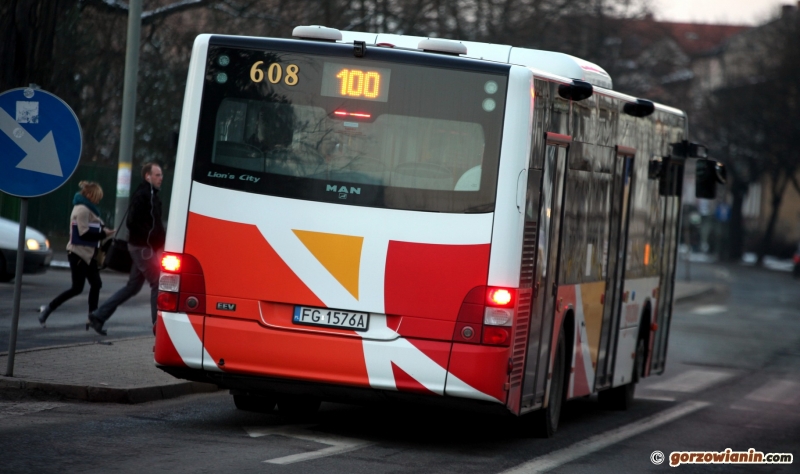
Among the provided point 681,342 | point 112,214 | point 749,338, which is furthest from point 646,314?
point 112,214

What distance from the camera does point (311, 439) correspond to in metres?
8.84

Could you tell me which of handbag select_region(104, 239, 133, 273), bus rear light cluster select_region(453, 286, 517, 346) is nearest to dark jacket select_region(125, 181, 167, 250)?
handbag select_region(104, 239, 133, 273)

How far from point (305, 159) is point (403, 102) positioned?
0.74m

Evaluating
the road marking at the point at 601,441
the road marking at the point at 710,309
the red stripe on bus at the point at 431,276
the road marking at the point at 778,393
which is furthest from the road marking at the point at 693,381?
the road marking at the point at 710,309

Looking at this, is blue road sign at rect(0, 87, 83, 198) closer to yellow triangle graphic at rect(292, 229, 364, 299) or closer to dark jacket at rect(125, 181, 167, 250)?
yellow triangle graphic at rect(292, 229, 364, 299)

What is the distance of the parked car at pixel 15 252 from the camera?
20.3 m

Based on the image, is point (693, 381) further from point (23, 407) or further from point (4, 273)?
point (4, 273)

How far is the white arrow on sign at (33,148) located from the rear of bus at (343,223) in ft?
6.71

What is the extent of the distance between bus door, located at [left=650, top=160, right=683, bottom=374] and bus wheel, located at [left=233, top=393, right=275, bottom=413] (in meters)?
5.39

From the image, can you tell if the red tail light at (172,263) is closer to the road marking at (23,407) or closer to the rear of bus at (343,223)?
the rear of bus at (343,223)

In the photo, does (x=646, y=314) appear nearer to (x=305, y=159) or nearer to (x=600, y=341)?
(x=600, y=341)

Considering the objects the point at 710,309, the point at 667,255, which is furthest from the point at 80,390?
the point at 710,309

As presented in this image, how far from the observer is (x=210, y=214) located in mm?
8672

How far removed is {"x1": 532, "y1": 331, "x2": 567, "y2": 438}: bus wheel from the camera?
9.98 metres
